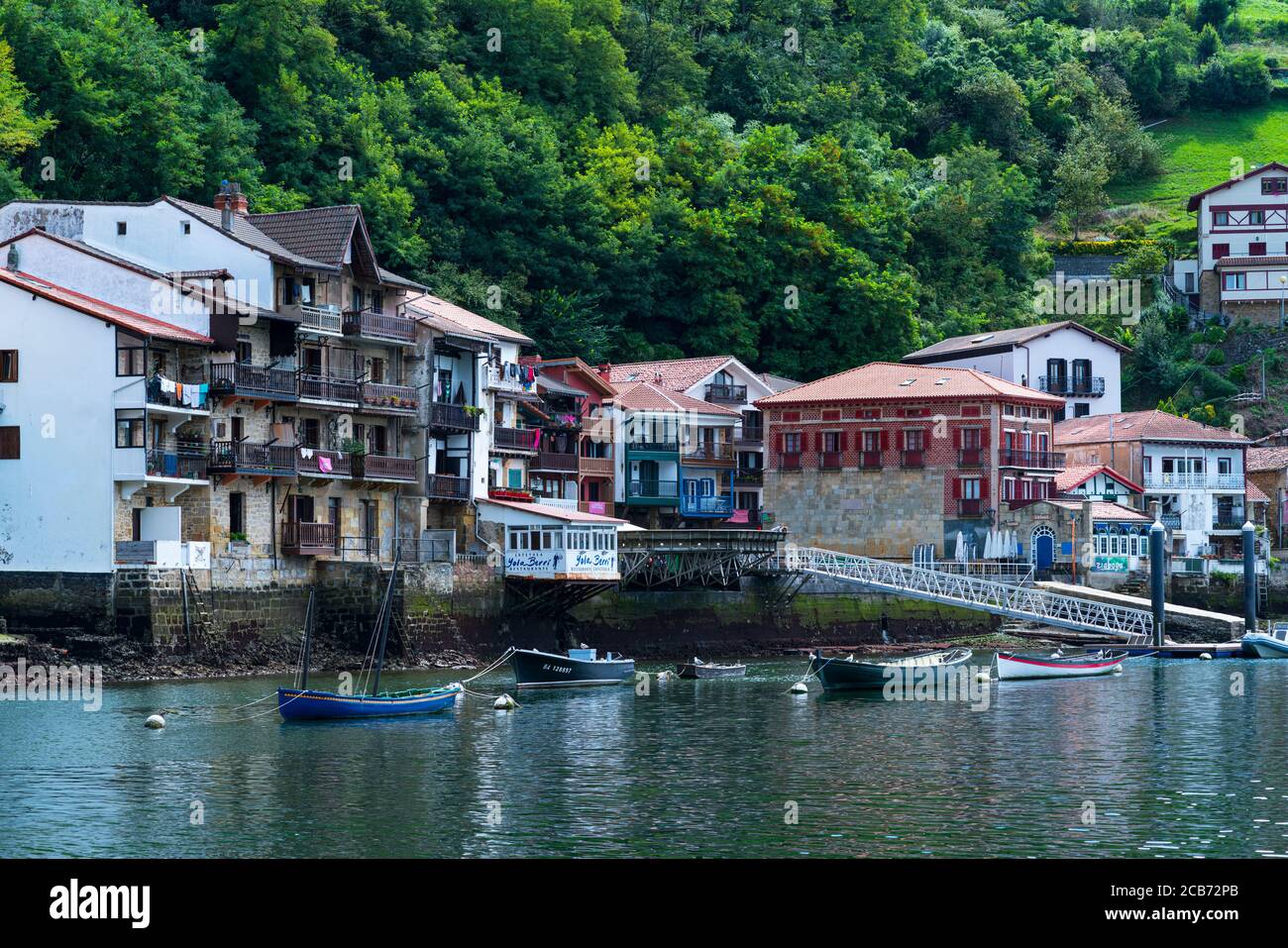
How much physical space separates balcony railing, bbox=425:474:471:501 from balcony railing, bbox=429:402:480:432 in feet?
7.30

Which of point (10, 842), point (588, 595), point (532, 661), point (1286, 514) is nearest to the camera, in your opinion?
point (10, 842)

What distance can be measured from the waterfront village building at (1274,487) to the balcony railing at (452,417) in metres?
57.5

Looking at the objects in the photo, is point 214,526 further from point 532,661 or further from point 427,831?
point 427,831

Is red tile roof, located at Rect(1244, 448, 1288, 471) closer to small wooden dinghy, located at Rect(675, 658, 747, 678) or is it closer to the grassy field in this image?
the grassy field

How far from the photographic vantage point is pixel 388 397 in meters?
76.7

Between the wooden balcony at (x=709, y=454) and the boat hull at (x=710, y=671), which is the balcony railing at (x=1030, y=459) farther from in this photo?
the boat hull at (x=710, y=671)

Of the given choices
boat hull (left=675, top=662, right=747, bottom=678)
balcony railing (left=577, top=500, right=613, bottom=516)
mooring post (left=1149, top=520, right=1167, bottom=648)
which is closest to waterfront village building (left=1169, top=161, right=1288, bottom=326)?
mooring post (left=1149, top=520, right=1167, bottom=648)

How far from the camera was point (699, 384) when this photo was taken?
343ft

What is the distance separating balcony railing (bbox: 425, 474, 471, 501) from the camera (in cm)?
7781

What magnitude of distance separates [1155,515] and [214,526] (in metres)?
60.5

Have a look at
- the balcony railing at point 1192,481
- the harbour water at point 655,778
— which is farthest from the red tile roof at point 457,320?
the balcony railing at point 1192,481

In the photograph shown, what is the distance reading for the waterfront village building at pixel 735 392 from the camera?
104562 millimetres

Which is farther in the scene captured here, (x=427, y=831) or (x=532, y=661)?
(x=532, y=661)
